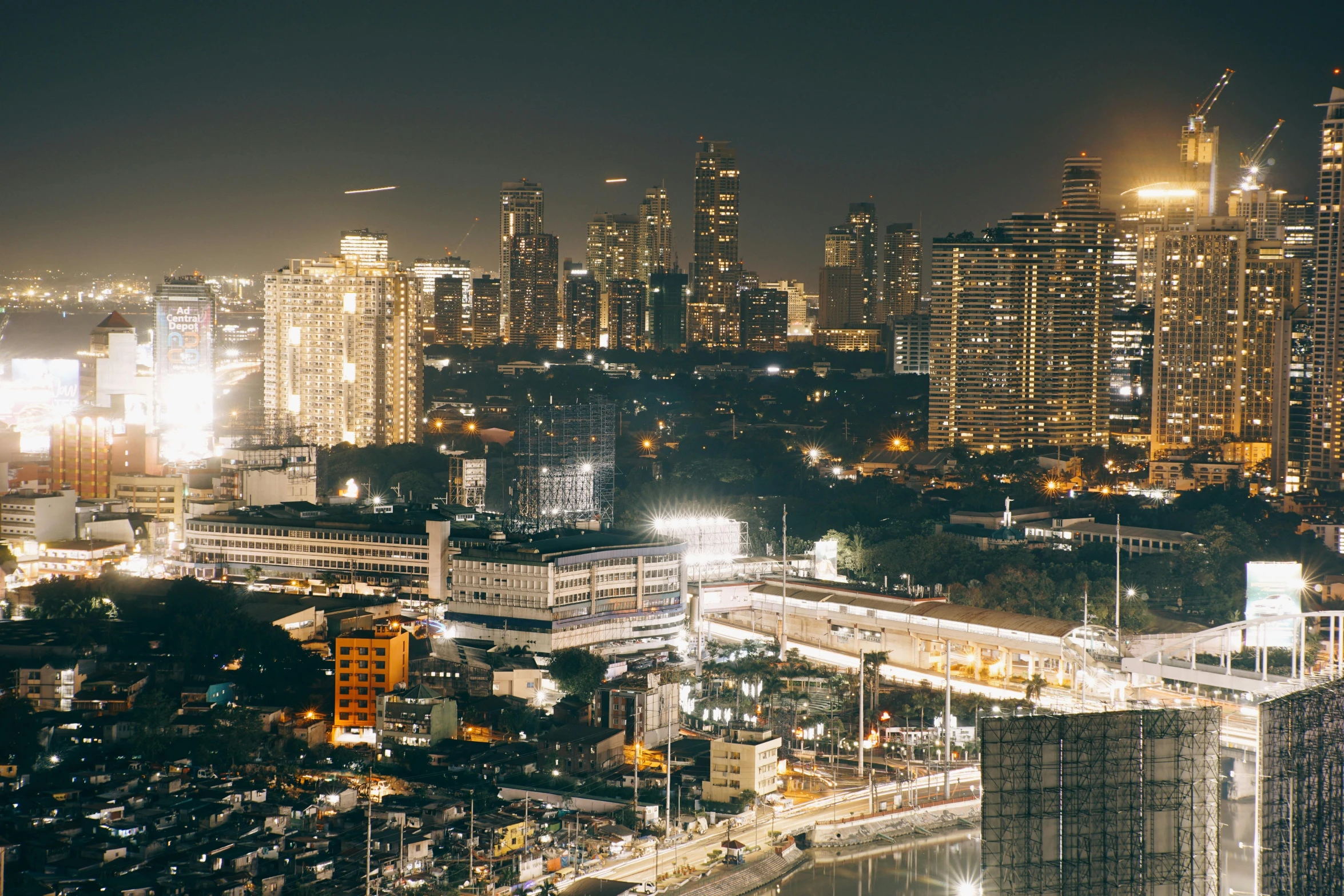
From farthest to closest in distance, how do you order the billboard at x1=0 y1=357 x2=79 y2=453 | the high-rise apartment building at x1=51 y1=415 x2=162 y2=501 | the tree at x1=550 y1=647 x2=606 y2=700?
1. the billboard at x1=0 y1=357 x2=79 y2=453
2. the high-rise apartment building at x1=51 y1=415 x2=162 y2=501
3. the tree at x1=550 y1=647 x2=606 y2=700

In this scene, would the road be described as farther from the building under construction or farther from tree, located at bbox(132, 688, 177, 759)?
tree, located at bbox(132, 688, 177, 759)

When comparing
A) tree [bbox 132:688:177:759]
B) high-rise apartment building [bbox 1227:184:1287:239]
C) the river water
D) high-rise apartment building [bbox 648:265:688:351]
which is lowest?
the river water

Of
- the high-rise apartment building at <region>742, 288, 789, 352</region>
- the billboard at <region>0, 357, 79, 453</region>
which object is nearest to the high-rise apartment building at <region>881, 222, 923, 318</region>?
the high-rise apartment building at <region>742, 288, 789, 352</region>

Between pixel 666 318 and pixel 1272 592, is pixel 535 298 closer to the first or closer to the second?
pixel 666 318

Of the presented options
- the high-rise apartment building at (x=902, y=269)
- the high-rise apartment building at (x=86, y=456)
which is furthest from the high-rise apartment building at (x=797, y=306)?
the high-rise apartment building at (x=86, y=456)

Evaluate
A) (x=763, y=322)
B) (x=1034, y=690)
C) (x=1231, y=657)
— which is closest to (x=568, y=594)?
(x=1034, y=690)

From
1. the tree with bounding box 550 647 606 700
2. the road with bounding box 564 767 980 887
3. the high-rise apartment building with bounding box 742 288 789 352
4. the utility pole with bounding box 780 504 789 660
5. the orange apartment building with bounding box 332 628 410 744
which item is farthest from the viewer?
the high-rise apartment building with bounding box 742 288 789 352
